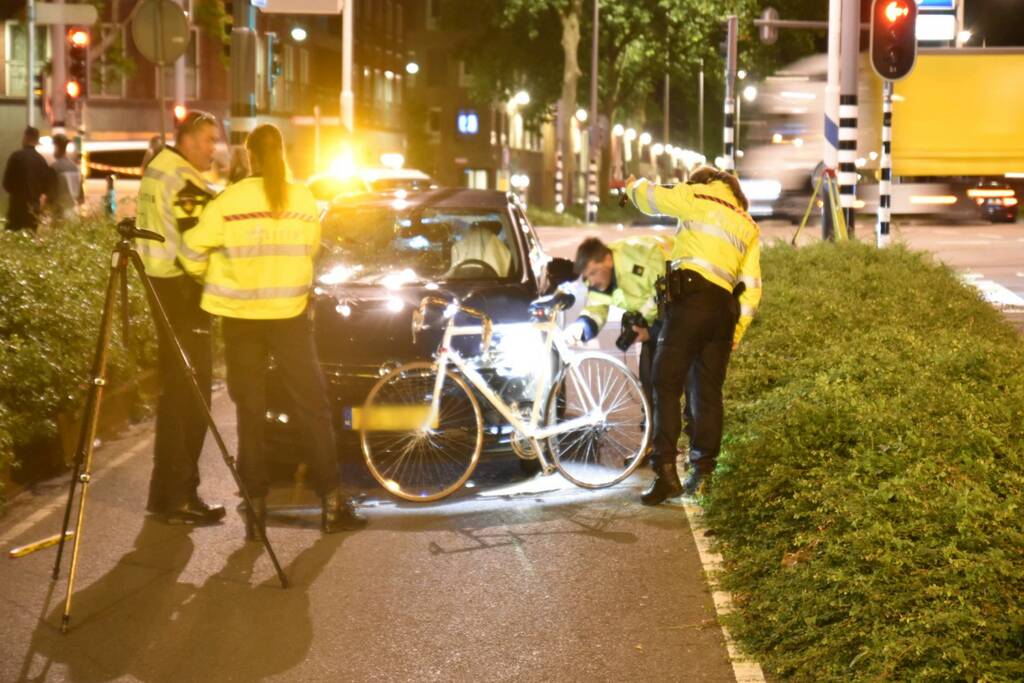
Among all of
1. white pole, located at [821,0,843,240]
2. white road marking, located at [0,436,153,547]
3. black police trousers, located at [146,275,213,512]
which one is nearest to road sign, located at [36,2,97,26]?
white pole, located at [821,0,843,240]

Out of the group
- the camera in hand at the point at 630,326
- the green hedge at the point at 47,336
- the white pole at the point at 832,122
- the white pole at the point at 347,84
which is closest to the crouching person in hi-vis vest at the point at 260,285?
the green hedge at the point at 47,336

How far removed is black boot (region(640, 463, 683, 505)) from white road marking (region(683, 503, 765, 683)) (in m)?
0.10

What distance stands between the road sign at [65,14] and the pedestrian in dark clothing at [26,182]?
135 inches

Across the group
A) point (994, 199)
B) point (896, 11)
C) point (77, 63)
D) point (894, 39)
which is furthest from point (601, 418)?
point (994, 199)

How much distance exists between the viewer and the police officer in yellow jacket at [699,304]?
8977 mm

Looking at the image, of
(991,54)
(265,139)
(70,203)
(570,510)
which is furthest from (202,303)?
(991,54)

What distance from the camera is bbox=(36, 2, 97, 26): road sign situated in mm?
21516

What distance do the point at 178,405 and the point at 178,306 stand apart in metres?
0.52

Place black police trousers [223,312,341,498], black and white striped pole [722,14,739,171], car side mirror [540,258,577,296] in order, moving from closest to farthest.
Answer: black police trousers [223,312,341,498] → car side mirror [540,258,577,296] → black and white striped pole [722,14,739,171]

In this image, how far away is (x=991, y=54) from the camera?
1556 inches

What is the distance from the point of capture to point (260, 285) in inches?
320

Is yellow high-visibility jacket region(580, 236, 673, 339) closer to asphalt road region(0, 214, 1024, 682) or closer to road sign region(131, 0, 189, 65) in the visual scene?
asphalt road region(0, 214, 1024, 682)

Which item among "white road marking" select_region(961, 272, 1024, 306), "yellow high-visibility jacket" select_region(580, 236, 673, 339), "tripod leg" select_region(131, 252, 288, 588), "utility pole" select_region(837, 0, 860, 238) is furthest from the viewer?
"white road marking" select_region(961, 272, 1024, 306)

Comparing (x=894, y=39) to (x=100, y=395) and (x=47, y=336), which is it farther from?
(x=100, y=395)
